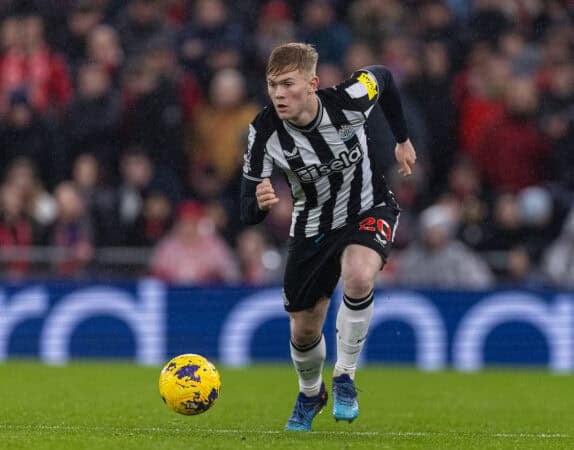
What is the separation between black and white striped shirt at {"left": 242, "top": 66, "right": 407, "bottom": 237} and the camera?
25.2 ft

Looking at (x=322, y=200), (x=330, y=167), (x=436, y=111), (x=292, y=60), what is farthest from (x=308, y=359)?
(x=436, y=111)

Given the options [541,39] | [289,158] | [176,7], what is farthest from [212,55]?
[289,158]

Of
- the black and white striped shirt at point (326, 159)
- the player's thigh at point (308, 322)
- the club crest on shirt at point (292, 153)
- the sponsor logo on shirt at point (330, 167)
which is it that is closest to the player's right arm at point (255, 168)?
the black and white striped shirt at point (326, 159)

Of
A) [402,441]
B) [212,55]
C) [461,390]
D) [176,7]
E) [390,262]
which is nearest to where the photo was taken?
[402,441]

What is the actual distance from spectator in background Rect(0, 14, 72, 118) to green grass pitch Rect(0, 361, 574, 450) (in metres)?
3.75

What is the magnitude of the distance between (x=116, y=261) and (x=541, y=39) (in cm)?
622

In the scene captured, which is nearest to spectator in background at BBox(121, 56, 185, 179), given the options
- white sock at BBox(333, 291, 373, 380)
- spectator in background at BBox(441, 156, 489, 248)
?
spectator in background at BBox(441, 156, 489, 248)

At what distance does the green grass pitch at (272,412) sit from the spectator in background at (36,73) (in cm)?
375

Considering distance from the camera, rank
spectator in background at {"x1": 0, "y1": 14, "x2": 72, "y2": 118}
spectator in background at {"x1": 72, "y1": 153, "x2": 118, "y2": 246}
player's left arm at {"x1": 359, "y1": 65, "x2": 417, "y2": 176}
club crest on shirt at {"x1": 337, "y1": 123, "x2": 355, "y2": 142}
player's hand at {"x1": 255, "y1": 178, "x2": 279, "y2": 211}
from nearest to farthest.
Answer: player's hand at {"x1": 255, "y1": 178, "x2": 279, "y2": 211}
club crest on shirt at {"x1": 337, "y1": 123, "x2": 355, "y2": 142}
player's left arm at {"x1": 359, "y1": 65, "x2": 417, "y2": 176}
spectator in background at {"x1": 72, "y1": 153, "x2": 118, "y2": 246}
spectator in background at {"x1": 0, "y1": 14, "x2": 72, "y2": 118}

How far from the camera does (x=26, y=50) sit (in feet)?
53.1

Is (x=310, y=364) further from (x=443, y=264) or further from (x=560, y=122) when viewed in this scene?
(x=560, y=122)

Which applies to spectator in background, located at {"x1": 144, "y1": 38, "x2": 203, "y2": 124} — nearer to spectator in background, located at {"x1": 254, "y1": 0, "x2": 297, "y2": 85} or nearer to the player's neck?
spectator in background, located at {"x1": 254, "y1": 0, "x2": 297, "y2": 85}

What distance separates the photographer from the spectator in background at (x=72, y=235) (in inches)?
574

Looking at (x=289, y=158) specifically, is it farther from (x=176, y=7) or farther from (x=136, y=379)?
(x=176, y=7)
